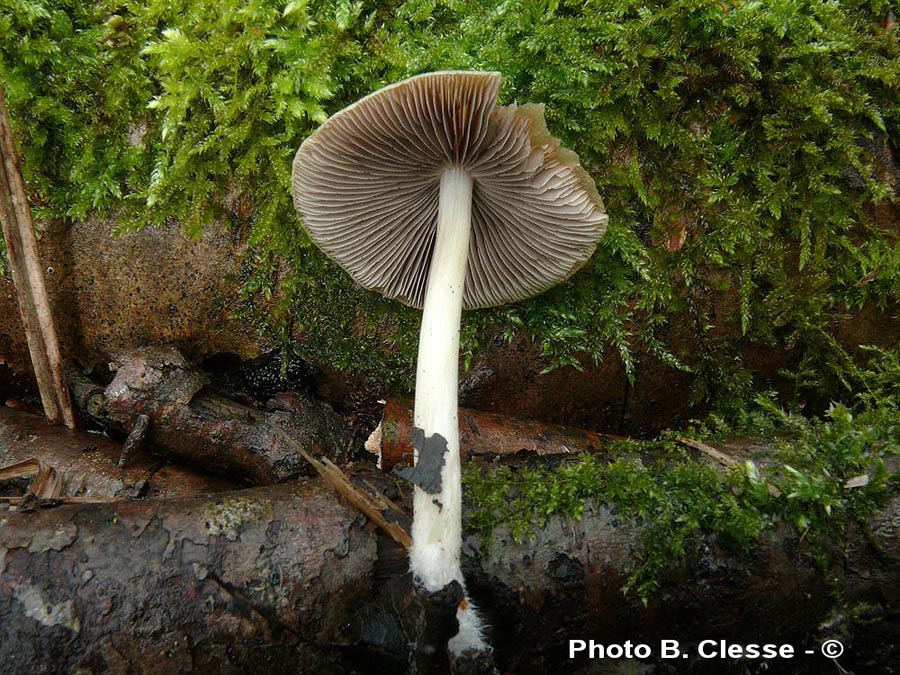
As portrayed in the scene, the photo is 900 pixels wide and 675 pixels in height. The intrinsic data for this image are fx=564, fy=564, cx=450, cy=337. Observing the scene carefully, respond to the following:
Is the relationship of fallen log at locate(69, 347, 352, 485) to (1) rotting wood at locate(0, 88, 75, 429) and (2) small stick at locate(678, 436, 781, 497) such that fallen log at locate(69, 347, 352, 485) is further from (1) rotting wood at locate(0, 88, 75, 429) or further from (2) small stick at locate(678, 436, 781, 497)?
(2) small stick at locate(678, 436, 781, 497)

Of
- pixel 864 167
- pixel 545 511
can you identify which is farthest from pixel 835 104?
pixel 545 511

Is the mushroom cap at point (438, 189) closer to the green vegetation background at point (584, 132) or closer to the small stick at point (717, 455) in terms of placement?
the green vegetation background at point (584, 132)

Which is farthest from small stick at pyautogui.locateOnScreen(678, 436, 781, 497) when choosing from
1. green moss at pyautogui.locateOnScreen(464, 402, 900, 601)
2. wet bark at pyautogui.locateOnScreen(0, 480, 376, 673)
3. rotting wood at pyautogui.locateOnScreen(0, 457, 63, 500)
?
rotting wood at pyautogui.locateOnScreen(0, 457, 63, 500)

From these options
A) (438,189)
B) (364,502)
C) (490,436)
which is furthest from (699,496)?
(438,189)

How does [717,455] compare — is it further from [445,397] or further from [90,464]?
[90,464]

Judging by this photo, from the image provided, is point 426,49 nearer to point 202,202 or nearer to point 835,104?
point 202,202
